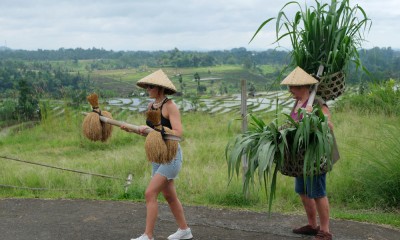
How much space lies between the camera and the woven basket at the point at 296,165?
3931 mm

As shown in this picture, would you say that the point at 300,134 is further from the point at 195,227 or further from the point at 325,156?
the point at 195,227

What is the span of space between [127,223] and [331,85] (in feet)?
8.60

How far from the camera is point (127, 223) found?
5.09m

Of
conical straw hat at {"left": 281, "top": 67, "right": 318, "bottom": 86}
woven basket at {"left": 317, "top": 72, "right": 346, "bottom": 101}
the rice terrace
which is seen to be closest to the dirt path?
the rice terrace

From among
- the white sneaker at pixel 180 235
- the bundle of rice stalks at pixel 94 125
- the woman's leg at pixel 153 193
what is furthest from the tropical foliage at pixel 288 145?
the bundle of rice stalks at pixel 94 125

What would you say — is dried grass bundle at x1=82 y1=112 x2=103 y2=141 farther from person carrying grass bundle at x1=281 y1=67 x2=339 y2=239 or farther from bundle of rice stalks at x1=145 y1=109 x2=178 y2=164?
person carrying grass bundle at x1=281 y1=67 x2=339 y2=239

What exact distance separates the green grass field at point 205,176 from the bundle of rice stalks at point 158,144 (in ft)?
3.03

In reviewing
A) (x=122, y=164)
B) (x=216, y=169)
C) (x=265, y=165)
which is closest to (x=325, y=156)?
(x=265, y=165)

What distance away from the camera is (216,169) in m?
7.51

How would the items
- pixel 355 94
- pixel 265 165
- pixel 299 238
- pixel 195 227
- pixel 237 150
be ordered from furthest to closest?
1. pixel 355 94
2. pixel 195 227
3. pixel 299 238
4. pixel 237 150
5. pixel 265 165

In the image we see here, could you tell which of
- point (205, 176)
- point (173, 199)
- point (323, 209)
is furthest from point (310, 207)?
point (205, 176)

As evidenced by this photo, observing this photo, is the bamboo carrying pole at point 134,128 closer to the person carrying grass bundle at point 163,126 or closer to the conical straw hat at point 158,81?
the person carrying grass bundle at point 163,126

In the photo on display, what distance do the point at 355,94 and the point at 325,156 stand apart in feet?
31.7

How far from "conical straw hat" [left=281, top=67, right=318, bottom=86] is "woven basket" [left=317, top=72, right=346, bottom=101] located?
0.46ft
